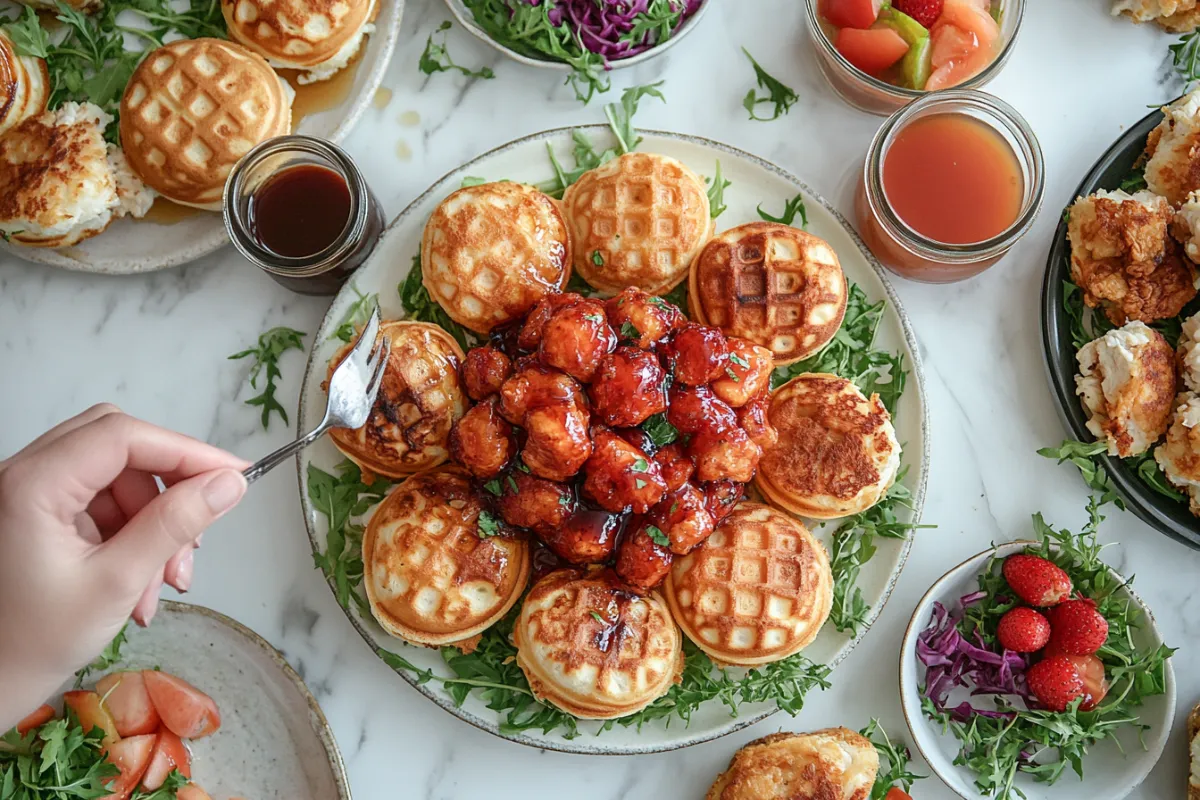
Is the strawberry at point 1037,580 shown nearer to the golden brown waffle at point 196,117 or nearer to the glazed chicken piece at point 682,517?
→ the glazed chicken piece at point 682,517

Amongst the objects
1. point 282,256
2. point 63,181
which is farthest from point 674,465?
point 63,181

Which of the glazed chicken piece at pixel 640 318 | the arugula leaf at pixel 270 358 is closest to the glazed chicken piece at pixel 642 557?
the glazed chicken piece at pixel 640 318

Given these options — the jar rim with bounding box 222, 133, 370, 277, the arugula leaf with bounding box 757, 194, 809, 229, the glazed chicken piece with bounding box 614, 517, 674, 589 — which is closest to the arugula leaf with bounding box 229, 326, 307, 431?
the jar rim with bounding box 222, 133, 370, 277

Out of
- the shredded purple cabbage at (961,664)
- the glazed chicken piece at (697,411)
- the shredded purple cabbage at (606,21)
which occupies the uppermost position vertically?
the shredded purple cabbage at (606,21)

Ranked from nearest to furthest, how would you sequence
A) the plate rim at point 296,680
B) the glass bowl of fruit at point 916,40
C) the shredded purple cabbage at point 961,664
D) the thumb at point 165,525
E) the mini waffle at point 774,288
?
the thumb at point 165,525 < the mini waffle at point 774,288 < the plate rim at point 296,680 < the shredded purple cabbage at point 961,664 < the glass bowl of fruit at point 916,40

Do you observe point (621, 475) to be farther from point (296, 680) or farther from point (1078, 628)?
point (1078, 628)

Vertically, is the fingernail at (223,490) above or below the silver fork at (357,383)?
above

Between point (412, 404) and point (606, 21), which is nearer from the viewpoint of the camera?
point (412, 404)
